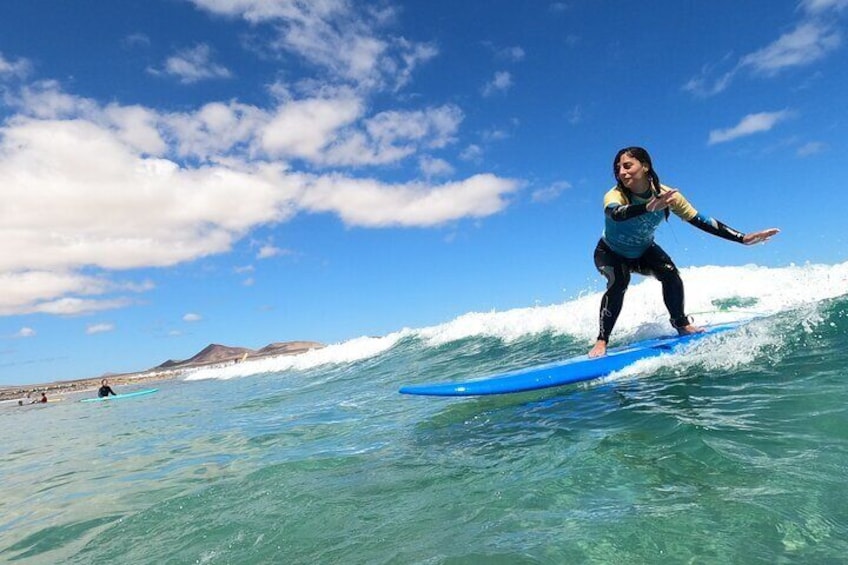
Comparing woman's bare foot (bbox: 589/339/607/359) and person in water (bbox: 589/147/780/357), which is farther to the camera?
woman's bare foot (bbox: 589/339/607/359)

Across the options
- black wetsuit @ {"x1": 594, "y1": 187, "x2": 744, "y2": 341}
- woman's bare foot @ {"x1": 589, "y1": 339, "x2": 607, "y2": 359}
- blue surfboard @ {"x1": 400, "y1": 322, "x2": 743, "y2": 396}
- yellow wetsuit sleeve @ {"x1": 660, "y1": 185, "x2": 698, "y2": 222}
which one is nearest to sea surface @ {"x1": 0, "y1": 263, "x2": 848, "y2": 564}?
blue surfboard @ {"x1": 400, "y1": 322, "x2": 743, "y2": 396}

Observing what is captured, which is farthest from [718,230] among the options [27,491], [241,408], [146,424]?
[146,424]

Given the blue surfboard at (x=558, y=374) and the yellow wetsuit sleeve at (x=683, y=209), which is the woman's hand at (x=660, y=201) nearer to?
the yellow wetsuit sleeve at (x=683, y=209)

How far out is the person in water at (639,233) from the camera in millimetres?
5293

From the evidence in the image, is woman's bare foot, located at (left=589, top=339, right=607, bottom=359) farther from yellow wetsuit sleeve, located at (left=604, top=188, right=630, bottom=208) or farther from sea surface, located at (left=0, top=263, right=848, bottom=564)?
yellow wetsuit sleeve, located at (left=604, top=188, right=630, bottom=208)

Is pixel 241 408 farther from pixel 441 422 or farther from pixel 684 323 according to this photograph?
pixel 684 323

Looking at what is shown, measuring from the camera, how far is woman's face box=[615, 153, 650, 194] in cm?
527

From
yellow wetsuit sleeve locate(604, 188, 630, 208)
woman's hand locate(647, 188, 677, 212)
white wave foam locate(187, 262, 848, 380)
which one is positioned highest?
yellow wetsuit sleeve locate(604, 188, 630, 208)

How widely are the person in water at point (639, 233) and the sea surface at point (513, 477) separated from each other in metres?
0.67

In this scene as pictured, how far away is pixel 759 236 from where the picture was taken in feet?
18.5

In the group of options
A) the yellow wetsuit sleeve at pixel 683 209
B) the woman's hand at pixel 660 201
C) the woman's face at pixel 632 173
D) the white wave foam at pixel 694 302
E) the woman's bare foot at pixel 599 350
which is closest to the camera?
the woman's hand at pixel 660 201

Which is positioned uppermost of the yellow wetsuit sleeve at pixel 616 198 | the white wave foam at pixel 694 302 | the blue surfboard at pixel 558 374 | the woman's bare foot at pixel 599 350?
the yellow wetsuit sleeve at pixel 616 198

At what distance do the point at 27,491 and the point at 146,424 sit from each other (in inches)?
180

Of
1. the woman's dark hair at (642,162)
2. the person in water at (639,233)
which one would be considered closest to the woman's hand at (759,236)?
the person in water at (639,233)
